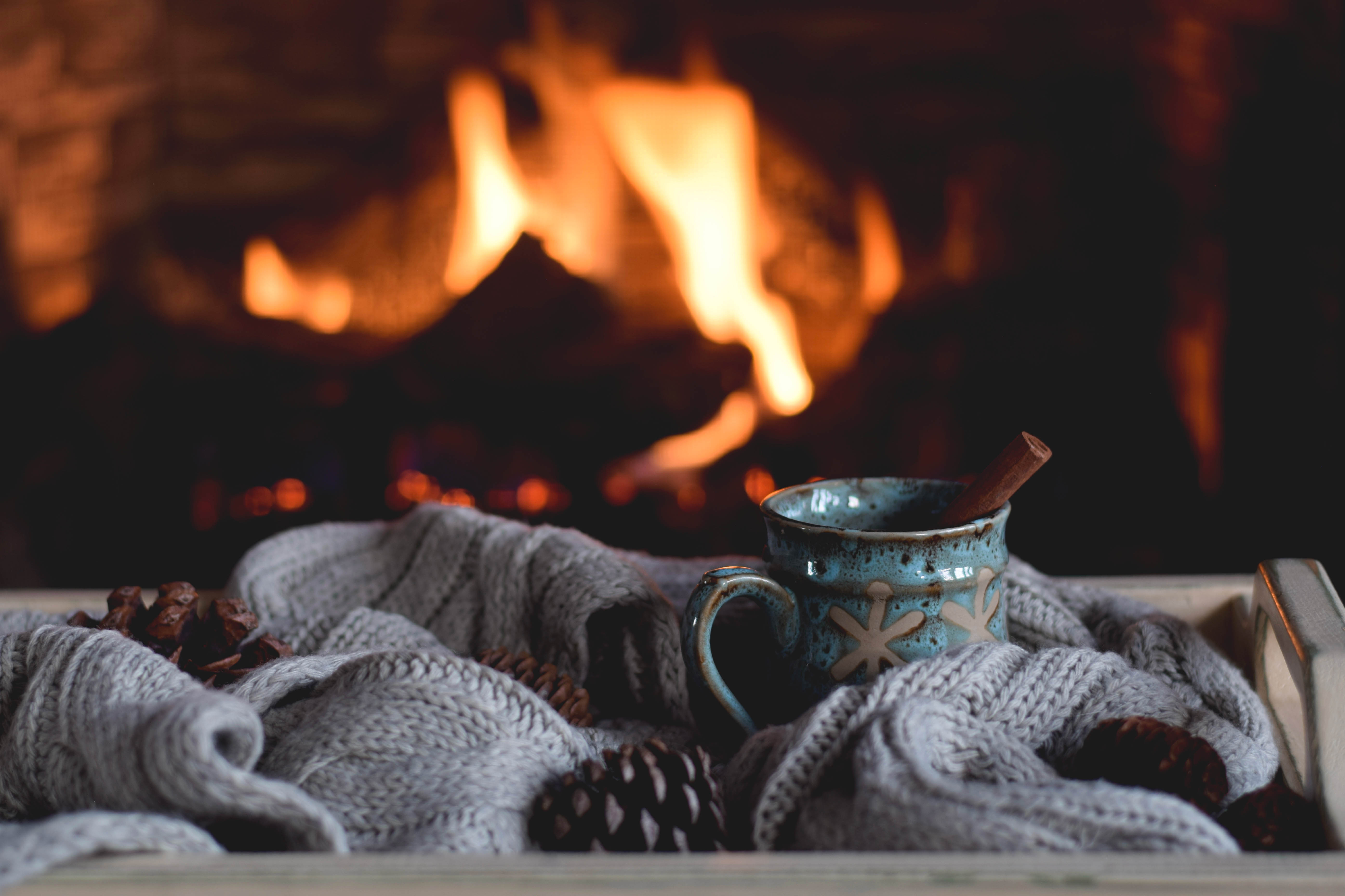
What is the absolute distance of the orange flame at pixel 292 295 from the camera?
1.18 m

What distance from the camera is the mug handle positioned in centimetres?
47

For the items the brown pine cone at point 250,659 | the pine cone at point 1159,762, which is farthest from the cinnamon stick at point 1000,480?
the brown pine cone at point 250,659

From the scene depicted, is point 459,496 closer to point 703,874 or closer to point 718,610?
point 718,610

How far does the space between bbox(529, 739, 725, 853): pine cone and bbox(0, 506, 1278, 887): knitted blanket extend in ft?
0.05

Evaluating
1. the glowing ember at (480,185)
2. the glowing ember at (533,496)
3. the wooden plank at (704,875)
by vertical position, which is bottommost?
the glowing ember at (533,496)

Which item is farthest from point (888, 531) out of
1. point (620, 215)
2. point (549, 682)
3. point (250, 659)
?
point (620, 215)

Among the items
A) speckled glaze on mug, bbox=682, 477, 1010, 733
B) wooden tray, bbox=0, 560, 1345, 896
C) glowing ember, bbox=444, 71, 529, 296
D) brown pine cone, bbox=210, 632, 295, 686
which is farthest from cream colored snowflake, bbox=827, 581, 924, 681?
glowing ember, bbox=444, 71, 529, 296

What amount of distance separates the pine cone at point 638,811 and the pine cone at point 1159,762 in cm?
15

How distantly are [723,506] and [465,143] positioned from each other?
0.47 metres

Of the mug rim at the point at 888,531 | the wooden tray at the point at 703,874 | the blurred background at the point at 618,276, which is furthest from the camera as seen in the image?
the blurred background at the point at 618,276

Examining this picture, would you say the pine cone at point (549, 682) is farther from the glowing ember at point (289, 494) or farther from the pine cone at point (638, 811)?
the glowing ember at point (289, 494)

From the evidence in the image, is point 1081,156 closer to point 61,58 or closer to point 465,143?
point 465,143

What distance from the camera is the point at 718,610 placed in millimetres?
492

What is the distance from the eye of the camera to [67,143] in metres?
1.16
